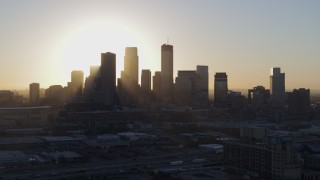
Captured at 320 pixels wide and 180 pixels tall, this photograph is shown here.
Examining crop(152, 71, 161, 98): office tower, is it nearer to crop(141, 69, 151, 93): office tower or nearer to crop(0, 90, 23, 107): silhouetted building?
crop(141, 69, 151, 93): office tower

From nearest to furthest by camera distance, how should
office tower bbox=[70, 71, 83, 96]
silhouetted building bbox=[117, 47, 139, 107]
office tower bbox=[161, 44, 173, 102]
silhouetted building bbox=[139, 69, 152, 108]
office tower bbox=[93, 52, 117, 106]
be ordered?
office tower bbox=[93, 52, 117, 106], silhouetted building bbox=[139, 69, 152, 108], silhouetted building bbox=[117, 47, 139, 107], office tower bbox=[70, 71, 83, 96], office tower bbox=[161, 44, 173, 102]

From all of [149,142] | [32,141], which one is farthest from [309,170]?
[32,141]

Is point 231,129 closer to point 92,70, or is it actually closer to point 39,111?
point 39,111

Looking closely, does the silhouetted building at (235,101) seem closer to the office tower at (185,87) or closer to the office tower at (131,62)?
the office tower at (185,87)

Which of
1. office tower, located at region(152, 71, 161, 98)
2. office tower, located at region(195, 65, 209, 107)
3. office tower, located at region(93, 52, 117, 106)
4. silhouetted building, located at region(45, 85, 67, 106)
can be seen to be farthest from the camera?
office tower, located at region(152, 71, 161, 98)

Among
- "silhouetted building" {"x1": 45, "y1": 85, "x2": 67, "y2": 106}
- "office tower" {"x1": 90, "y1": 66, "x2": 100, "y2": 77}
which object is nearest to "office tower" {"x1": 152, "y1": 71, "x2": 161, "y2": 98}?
"office tower" {"x1": 90, "y1": 66, "x2": 100, "y2": 77}

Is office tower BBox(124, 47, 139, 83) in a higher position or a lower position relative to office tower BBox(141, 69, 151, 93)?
higher
